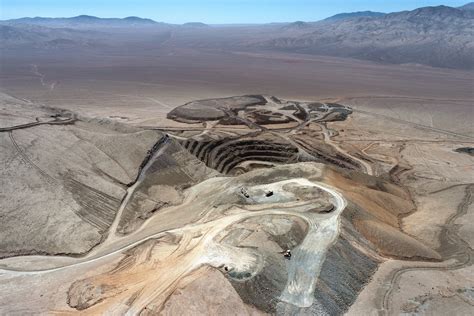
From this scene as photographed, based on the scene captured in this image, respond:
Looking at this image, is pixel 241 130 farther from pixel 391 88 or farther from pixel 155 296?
pixel 391 88

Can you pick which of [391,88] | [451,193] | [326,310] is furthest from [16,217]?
[391,88]

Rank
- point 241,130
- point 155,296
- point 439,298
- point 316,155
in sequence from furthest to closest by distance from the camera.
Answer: point 241,130 < point 316,155 < point 439,298 < point 155,296

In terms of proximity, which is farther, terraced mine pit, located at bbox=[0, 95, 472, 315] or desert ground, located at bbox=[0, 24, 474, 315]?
desert ground, located at bbox=[0, 24, 474, 315]

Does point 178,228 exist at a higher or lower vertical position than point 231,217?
lower

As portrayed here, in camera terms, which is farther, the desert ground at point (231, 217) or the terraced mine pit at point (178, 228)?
the desert ground at point (231, 217)
